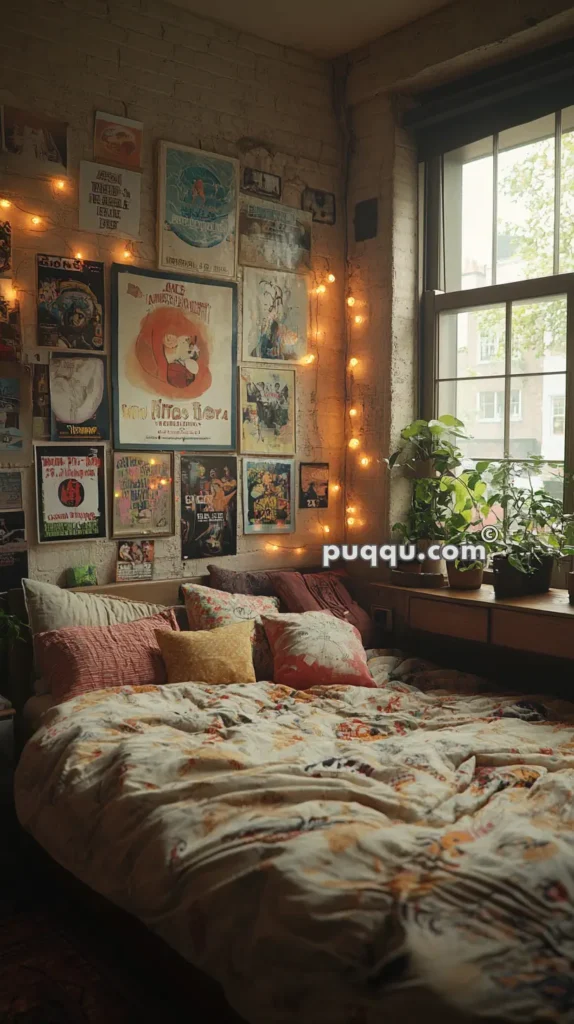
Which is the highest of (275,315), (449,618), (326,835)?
(275,315)

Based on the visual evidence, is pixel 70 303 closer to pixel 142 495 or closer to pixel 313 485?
pixel 142 495

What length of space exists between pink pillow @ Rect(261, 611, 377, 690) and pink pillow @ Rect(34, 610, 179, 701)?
47 cm

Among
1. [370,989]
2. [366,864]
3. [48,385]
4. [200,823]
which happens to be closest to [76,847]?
[200,823]

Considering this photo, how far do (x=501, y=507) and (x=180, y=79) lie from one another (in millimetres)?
2314

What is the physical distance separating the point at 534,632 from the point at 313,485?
4.47 feet

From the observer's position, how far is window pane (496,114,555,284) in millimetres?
3465

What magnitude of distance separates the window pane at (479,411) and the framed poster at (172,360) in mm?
1075

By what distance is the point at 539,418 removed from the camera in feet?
11.6

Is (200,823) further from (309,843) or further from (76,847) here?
(76,847)

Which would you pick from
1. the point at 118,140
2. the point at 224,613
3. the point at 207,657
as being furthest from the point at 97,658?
the point at 118,140

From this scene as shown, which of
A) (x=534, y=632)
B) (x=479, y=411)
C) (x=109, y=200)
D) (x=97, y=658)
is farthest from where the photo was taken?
(x=479, y=411)

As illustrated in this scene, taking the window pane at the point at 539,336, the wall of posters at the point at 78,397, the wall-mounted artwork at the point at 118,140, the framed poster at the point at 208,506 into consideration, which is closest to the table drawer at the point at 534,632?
the window pane at the point at 539,336

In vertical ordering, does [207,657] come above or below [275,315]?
below

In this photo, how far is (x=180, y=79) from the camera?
3465 millimetres
